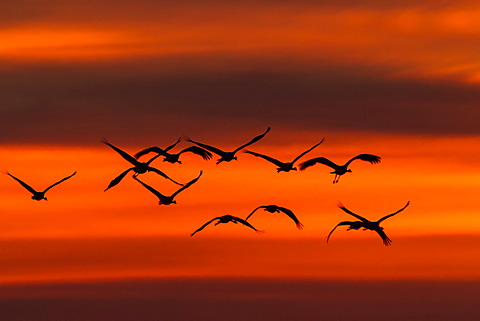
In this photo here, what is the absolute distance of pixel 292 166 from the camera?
568 feet

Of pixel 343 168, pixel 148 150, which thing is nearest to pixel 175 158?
pixel 148 150

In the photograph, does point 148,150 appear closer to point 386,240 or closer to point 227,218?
point 227,218

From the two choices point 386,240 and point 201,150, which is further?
point 201,150

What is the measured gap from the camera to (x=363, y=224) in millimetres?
175750

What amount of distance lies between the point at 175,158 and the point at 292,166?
34.4ft

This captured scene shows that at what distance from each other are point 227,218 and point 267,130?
646 inches

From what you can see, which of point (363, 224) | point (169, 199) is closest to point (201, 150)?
point (169, 199)

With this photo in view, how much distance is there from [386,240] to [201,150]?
2343 cm

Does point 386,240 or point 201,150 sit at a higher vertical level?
point 201,150

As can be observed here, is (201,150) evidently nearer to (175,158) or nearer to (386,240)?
(175,158)

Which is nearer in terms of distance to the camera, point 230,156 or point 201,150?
point 230,156

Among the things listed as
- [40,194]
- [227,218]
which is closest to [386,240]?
[227,218]

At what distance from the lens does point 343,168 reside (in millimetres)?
172750

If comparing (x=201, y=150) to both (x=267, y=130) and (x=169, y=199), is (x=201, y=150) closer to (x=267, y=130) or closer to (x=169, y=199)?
(x=169, y=199)
